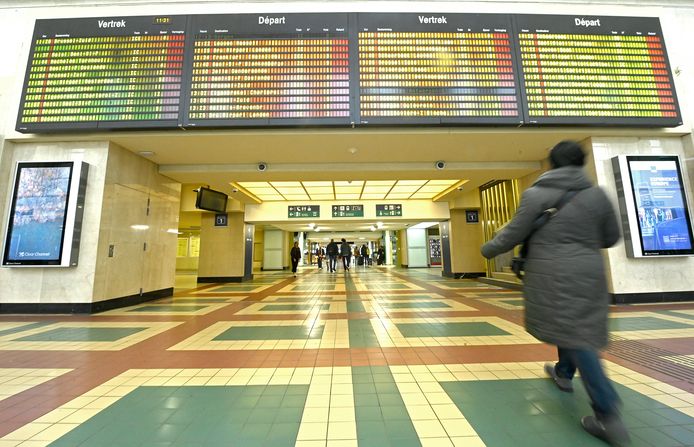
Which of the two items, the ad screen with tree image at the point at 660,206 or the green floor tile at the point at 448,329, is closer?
the green floor tile at the point at 448,329

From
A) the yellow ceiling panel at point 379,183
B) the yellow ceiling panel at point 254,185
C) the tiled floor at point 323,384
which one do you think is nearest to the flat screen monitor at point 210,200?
the yellow ceiling panel at point 254,185

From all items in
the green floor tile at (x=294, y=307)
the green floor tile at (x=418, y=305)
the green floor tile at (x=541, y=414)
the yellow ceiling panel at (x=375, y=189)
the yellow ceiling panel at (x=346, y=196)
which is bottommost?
the green floor tile at (x=541, y=414)

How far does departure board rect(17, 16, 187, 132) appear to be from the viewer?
14.9 ft

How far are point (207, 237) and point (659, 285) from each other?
43.8ft

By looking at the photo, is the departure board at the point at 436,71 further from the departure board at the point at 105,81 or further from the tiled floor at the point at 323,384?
the tiled floor at the point at 323,384

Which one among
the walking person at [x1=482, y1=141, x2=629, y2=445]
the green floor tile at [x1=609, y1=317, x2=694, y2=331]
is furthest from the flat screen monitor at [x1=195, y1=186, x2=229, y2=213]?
the green floor tile at [x1=609, y1=317, x2=694, y2=331]

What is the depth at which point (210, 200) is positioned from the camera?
A: 8859 mm

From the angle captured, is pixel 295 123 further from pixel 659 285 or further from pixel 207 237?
pixel 207 237

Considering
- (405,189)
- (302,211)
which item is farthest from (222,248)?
(405,189)

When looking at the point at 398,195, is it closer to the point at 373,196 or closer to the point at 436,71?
the point at 373,196

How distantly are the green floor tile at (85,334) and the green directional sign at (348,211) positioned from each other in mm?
8748

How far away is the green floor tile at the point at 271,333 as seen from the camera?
3523 millimetres

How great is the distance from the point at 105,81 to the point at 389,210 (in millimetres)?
9655

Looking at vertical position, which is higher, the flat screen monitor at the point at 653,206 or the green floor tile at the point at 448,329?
the flat screen monitor at the point at 653,206
